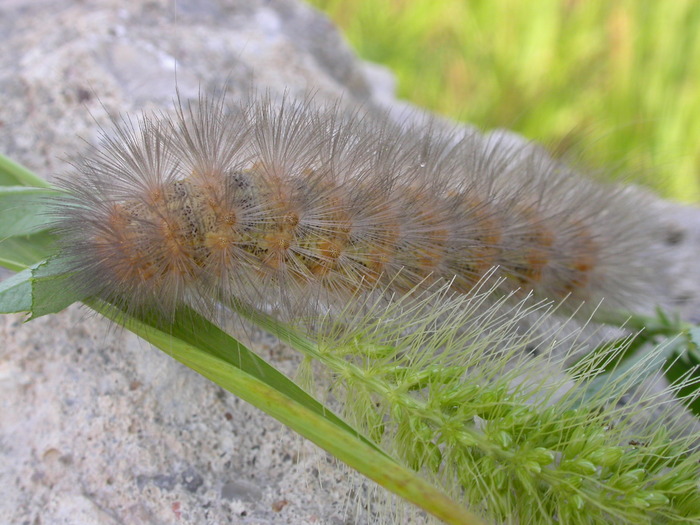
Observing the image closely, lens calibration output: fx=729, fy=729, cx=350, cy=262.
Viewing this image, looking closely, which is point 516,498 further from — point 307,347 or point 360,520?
point 307,347

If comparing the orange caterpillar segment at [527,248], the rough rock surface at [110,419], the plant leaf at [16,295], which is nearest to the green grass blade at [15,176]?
the rough rock surface at [110,419]

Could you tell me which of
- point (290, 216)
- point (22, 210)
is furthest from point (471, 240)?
point (22, 210)

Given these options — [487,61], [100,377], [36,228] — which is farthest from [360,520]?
[487,61]

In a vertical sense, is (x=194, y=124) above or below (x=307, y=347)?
above

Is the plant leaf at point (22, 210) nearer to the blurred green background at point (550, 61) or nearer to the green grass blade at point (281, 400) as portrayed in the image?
the green grass blade at point (281, 400)

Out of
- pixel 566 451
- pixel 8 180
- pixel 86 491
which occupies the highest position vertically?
pixel 566 451

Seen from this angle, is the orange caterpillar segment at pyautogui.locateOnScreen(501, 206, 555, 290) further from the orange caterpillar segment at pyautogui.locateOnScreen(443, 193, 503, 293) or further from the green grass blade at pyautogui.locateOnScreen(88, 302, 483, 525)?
the green grass blade at pyautogui.locateOnScreen(88, 302, 483, 525)

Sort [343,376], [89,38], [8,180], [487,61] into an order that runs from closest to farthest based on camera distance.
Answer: [343,376]
[8,180]
[89,38]
[487,61]
